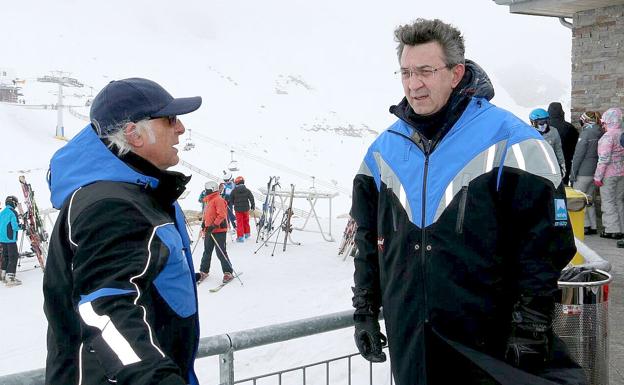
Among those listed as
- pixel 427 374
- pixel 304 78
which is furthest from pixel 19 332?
pixel 304 78

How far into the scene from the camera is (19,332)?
9.56m

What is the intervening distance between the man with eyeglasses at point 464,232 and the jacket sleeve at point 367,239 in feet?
0.33

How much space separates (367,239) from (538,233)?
72 centimetres

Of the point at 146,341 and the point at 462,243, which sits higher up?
the point at 462,243

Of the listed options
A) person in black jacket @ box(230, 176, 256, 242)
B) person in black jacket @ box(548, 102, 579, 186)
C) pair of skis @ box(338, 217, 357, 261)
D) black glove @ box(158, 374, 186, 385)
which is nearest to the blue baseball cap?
black glove @ box(158, 374, 186, 385)

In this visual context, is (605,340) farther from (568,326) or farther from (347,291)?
(347,291)

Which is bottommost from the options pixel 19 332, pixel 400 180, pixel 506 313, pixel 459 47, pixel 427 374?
pixel 19 332

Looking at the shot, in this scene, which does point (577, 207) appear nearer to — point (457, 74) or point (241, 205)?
point (457, 74)

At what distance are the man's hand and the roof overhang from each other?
6999 mm

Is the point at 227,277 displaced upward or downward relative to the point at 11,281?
upward

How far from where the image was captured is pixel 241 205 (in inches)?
658

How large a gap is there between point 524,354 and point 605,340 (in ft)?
2.65

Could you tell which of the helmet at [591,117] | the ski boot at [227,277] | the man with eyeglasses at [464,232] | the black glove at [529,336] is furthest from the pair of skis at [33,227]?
the black glove at [529,336]

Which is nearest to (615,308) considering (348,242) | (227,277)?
(227,277)
